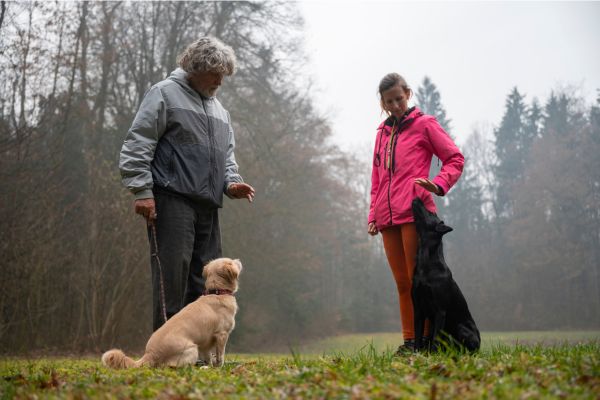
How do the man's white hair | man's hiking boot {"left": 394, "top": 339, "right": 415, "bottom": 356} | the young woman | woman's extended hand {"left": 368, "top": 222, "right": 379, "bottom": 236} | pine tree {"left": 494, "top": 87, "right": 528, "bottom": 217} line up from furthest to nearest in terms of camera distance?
pine tree {"left": 494, "top": 87, "right": 528, "bottom": 217} → woman's extended hand {"left": 368, "top": 222, "right": 379, "bottom": 236} → the young woman → the man's white hair → man's hiking boot {"left": 394, "top": 339, "right": 415, "bottom": 356}

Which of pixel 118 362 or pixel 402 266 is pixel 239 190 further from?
pixel 118 362

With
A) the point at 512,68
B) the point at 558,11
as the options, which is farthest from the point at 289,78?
the point at 512,68

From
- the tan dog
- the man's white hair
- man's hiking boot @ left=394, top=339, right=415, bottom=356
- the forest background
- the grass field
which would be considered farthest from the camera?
the forest background

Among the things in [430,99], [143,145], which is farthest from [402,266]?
[430,99]

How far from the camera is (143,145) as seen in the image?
185 inches

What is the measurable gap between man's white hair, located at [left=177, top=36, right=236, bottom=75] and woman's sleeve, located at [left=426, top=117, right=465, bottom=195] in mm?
1832

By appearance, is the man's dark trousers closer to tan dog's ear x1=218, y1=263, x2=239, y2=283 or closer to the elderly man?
the elderly man

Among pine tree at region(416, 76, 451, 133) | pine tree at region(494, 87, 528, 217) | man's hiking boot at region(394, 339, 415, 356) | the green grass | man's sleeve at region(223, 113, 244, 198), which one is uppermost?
pine tree at region(416, 76, 451, 133)

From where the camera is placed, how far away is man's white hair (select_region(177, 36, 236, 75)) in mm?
4852

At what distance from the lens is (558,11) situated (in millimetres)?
20828

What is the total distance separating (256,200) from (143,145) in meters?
16.3

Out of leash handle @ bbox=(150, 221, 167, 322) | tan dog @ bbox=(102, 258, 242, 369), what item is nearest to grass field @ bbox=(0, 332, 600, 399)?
tan dog @ bbox=(102, 258, 242, 369)

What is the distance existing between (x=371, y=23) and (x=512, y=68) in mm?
16484

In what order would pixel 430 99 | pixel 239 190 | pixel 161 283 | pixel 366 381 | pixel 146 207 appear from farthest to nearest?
pixel 430 99
pixel 239 190
pixel 161 283
pixel 146 207
pixel 366 381
